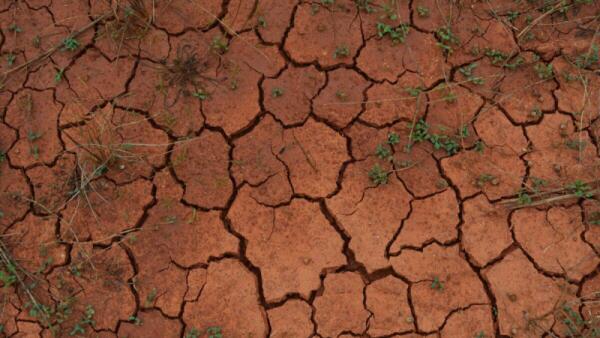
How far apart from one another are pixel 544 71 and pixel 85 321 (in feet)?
10.4

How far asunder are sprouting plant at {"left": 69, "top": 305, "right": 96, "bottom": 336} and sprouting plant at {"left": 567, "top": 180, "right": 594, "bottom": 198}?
2.86 m

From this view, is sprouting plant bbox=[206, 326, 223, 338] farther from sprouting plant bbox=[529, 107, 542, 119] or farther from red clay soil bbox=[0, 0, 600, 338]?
→ sprouting plant bbox=[529, 107, 542, 119]

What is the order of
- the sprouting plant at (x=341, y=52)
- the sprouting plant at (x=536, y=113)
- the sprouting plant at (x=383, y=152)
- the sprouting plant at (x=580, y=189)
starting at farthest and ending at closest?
the sprouting plant at (x=341, y=52)
the sprouting plant at (x=536, y=113)
the sprouting plant at (x=383, y=152)
the sprouting plant at (x=580, y=189)

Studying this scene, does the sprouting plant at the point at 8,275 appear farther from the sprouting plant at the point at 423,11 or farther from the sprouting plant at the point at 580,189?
the sprouting plant at the point at 580,189

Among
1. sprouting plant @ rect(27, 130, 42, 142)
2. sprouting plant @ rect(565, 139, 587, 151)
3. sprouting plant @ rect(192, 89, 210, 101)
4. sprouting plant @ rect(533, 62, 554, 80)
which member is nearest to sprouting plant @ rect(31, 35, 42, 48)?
sprouting plant @ rect(27, 130, 42, 142)

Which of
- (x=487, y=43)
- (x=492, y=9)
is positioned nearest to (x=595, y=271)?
(x=487, y=43)

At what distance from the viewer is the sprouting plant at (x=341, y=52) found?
3.60 metres

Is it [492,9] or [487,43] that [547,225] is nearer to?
[487,43]

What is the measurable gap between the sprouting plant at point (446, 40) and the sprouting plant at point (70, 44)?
2.37m

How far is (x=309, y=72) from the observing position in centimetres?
359

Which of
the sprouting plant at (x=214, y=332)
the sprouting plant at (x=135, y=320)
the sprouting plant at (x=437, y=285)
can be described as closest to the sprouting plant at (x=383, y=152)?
the sprouting plant at (x=437, y=285)

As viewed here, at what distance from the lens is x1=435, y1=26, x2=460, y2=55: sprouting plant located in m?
3.62

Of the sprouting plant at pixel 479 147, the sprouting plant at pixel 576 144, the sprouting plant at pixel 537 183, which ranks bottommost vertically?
the sprouting plant at pixel 537 183

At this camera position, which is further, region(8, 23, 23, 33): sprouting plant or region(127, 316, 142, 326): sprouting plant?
Result: region(8, 23, 23, 33): sprouting plant
